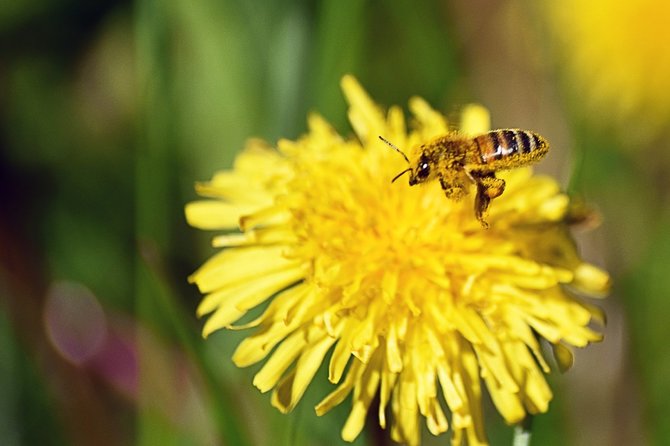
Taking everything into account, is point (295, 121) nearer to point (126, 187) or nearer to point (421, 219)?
point (126, 187)

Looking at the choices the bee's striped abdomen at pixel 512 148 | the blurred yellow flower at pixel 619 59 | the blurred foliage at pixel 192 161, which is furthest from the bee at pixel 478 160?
the blurred yellow flower at pixel 619 59

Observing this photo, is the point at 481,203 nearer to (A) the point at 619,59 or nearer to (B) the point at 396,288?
(B) the point at 396,288

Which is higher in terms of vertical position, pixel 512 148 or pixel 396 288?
pixel 512 148

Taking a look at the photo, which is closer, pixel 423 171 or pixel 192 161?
pixel 423 171

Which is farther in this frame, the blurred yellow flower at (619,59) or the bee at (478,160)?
the blurred yellow flower at (619,59)

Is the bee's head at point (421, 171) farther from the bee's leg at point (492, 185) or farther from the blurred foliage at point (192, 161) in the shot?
the blurred foliage at point (192, 161)

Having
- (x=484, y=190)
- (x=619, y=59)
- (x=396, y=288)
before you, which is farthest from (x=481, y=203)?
(x=619, y=59)

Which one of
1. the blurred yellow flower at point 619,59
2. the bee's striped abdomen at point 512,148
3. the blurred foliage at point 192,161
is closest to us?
the bee's striped abdomen at point 512,148
